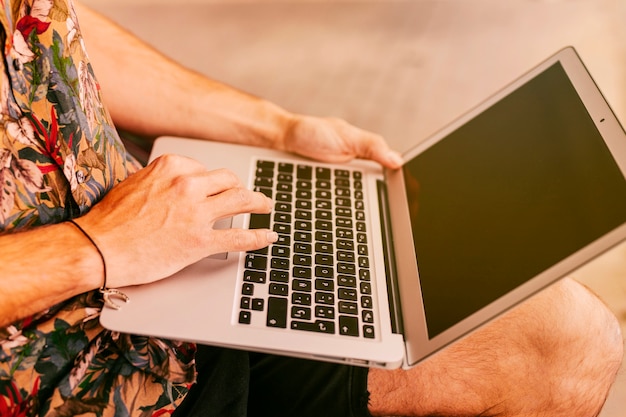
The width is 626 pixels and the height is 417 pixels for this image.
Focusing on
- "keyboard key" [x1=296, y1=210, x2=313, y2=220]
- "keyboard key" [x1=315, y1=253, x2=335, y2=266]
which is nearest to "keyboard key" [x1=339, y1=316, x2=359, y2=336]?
"keyboard key" [x1=315, y1=253, x2=335, y2=266]

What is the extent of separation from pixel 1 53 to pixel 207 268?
0.36 metres

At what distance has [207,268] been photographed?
738 mm

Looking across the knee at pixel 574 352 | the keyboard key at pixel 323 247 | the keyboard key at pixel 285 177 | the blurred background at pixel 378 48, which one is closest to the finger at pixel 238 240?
the keyboard key at pixel 323 247

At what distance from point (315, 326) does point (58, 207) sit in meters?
0.36

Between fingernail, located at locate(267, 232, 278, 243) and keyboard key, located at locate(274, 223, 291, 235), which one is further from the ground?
fingernail, located at locate(267, 232, 278, 243)

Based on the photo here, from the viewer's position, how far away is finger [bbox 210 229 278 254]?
723mm

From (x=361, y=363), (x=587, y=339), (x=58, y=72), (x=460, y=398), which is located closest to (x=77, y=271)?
(x=58, y=72)

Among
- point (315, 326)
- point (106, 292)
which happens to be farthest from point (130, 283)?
point (315, 326)

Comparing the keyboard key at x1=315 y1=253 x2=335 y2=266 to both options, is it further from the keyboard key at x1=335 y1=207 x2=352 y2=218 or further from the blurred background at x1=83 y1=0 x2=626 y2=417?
the blurred background at x1=83 y1=0 x2=626 y2=417

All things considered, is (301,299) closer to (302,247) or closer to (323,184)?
(302,247)

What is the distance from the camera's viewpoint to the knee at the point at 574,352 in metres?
0.86

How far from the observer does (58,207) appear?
699mm

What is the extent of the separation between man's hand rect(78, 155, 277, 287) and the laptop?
0.11 ft

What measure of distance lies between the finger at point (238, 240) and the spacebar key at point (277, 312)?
8 cm
